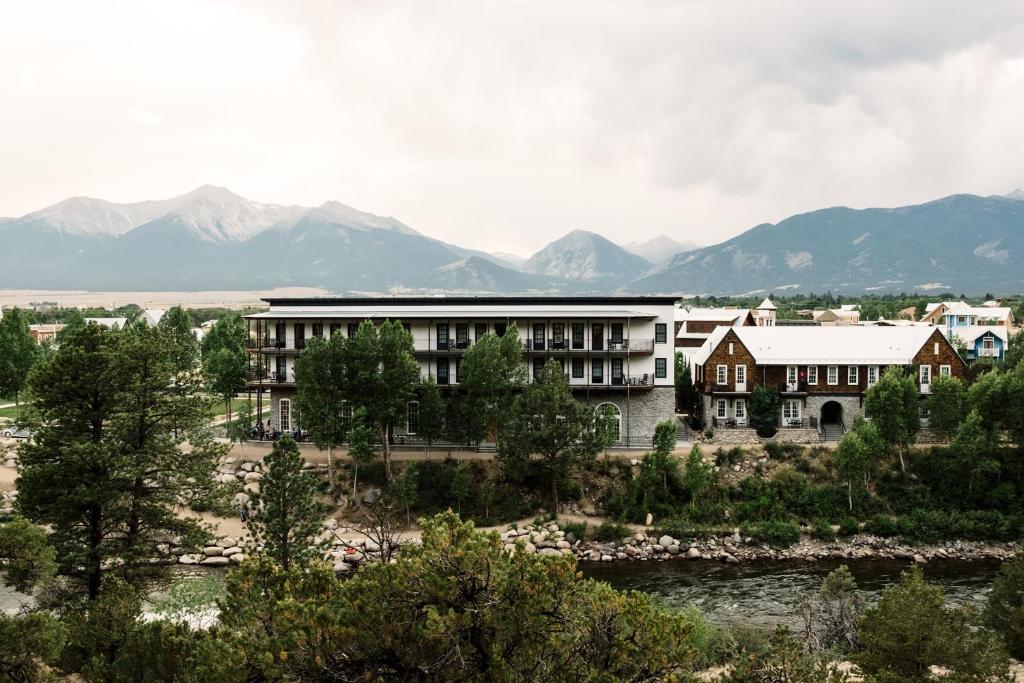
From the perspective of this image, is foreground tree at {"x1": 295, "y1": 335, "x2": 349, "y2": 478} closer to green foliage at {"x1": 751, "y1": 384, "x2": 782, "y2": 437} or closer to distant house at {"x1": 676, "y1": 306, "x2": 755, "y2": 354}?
green foliage at {"x1": 751, "y1": 384, "x2": 782, "y2": 437}

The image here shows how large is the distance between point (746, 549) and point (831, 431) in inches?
542

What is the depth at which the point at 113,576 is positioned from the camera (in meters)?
20.2

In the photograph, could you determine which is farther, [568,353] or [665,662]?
[568,353]

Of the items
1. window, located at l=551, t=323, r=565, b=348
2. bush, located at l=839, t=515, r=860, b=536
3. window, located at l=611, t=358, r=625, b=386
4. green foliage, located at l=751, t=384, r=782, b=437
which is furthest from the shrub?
green foliage, located at l=751, t=384, r=782, b=437

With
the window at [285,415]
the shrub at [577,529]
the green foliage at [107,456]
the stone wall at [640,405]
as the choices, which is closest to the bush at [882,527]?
the stone wall at [640,405]

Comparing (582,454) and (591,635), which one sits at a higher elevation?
(591,635)

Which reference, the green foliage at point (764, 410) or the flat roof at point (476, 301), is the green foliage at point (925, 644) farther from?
the flat roof at point (476, 301)

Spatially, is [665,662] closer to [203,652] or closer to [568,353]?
[203,652]

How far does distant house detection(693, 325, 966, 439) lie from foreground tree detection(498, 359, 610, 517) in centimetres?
1277

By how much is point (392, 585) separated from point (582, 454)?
85.1 feet

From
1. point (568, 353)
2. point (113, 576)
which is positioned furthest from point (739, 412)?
point (113, 576)

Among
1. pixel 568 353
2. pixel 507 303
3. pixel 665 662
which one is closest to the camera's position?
pixel 665 662

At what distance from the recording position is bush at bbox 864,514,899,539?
36469 millimetres

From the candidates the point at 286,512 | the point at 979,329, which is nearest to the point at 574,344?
the point at 286,512
